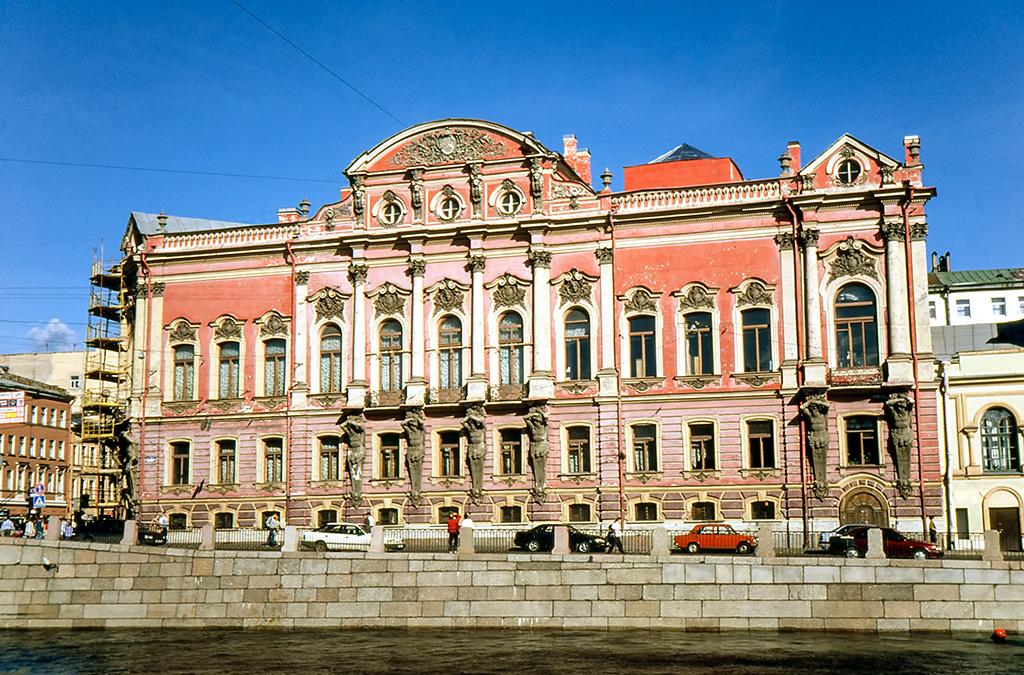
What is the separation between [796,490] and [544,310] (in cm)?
1210

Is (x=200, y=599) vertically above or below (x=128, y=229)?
below

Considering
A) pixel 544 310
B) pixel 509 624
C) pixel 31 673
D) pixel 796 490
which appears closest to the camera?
pixel 31 673

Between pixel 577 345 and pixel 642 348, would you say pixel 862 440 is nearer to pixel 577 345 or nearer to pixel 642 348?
pixel 642 348

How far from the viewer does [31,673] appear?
27.1 meters

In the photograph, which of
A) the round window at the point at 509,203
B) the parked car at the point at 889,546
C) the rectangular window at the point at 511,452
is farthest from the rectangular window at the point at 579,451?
the parked car at the point at 889,546

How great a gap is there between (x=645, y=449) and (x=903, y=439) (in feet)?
31.5

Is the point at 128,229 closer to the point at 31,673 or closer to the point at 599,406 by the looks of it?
the point at 599,406

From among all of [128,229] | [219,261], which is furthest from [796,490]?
[128,229]

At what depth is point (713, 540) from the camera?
39.3m

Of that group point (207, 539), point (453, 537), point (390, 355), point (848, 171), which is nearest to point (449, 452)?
point (390, 355)

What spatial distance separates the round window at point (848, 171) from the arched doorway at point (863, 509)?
1189 cm

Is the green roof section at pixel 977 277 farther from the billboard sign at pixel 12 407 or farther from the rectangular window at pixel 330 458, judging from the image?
the billboard sign at pixel 12 407

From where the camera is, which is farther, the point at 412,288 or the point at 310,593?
the point at 412,288

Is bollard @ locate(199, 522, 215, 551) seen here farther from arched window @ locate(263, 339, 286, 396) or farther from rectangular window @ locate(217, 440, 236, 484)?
arched window @ locate(263, 339, 286, 396)
